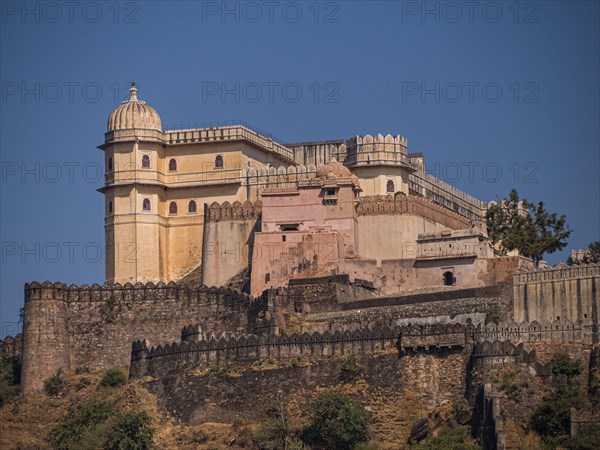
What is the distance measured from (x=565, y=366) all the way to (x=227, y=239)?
24919 millimetres

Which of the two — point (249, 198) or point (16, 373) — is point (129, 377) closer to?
point (16, 373)

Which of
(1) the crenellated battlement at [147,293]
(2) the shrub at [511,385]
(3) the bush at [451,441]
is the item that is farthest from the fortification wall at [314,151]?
(3) the bush at [451,441]

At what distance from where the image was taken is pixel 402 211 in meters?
88.0

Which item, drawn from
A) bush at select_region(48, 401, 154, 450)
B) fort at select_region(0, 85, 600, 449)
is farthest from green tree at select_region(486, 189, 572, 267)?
bush at select_region(48, 401, 154, 450)

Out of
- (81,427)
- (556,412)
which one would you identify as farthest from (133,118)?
(556,412)

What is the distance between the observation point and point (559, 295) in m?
75.2

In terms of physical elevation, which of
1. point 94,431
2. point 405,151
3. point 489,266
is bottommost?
point 94,431

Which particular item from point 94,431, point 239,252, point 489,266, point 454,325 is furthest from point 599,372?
point 239,252

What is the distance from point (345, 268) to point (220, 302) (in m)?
5.65

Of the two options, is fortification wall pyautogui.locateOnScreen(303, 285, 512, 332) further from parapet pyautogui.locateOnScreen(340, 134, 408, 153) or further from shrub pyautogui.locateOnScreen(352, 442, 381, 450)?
parapet pyautogui.locateOnScreen(340, 134, 408, 153)

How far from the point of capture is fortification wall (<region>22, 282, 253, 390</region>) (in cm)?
8156

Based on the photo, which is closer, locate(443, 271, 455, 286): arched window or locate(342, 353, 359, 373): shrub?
locate(342, 353, 359, 373): shrub

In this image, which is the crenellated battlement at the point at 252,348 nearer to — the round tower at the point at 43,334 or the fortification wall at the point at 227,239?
the round tower at the point at 43,334

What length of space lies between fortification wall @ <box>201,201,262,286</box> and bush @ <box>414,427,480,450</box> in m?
22.9
